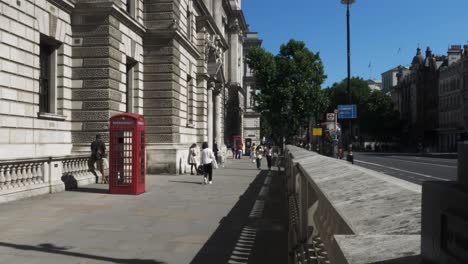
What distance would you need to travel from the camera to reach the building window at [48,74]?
16.3 meters

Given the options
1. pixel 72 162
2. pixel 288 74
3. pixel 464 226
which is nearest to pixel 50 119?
pixel 72 162

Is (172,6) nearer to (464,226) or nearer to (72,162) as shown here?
(72,162)

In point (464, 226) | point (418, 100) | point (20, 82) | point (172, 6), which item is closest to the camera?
point (464, 226)

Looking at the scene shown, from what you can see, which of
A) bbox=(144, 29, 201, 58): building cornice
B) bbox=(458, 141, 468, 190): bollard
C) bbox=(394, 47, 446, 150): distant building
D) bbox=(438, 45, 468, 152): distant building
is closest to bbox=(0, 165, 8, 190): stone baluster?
bbox=(458, 141, 468, 190): bollard

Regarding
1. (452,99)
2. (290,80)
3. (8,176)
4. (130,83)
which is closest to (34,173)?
(8,176)

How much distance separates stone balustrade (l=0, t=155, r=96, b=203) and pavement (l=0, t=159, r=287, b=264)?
0.35 metres

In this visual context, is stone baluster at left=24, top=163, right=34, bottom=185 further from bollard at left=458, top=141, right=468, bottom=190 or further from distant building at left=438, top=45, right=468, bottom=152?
distant building at left=438, top=45, right=468, bottom=152

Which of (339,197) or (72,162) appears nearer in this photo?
(339,197)

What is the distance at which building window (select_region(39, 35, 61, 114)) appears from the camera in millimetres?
16312

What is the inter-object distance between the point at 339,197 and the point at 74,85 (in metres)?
17.1

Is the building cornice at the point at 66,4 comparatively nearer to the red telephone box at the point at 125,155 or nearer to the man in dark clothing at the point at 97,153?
the man in dark clothing at the point at 97,153

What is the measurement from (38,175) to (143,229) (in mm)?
5824

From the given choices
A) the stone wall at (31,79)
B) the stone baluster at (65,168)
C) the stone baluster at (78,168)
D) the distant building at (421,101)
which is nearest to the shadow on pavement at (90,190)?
the stone baluster at (65,168)

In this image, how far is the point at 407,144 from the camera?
10594cm
